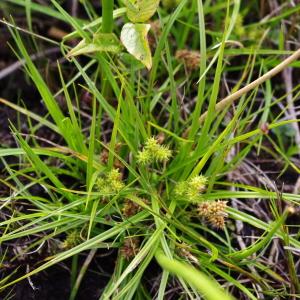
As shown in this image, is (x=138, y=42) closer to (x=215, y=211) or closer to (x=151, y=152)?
(x=151, y=152)

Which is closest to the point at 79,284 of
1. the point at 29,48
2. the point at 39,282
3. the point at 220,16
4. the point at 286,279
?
the point at 39,282

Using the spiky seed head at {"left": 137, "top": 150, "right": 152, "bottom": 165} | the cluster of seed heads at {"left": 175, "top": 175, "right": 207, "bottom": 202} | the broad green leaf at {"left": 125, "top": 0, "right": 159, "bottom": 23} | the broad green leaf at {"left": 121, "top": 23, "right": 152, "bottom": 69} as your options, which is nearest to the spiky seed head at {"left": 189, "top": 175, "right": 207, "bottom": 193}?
the cluster of seed heads at {"left": 175, "top": 175, "right": 207, "bottom": 202}

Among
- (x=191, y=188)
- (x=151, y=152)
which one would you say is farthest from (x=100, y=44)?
(x=191, y=188)

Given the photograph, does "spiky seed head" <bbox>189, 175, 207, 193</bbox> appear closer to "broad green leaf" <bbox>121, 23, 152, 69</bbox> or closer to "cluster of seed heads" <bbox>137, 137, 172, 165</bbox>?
"cluster of seed heads" <bbox>137, 137, 172, 165</bbox>

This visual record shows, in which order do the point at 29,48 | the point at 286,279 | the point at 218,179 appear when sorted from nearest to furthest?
the point at 286,279 → the point at 218,179 → the point at 29,48

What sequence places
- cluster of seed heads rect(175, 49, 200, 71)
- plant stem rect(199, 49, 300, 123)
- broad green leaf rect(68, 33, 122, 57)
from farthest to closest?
cluster of seed heads rect(175, 49, 200, 71) → broad green leaf rect(68, 33, 122, 57) → plant stem rect(199, 49, 300, 123)

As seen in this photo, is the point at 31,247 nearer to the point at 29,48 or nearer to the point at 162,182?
the point at 162,182
